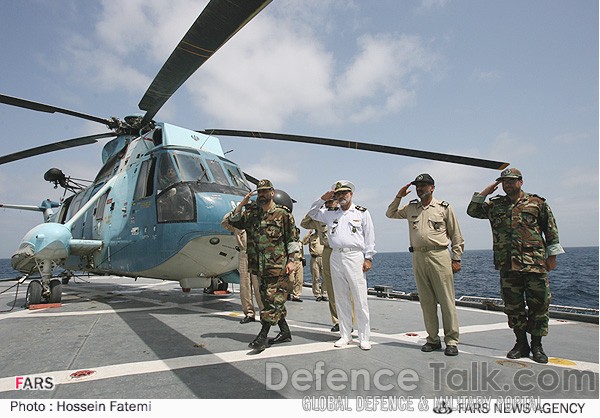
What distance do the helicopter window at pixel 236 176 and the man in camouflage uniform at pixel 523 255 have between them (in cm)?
510

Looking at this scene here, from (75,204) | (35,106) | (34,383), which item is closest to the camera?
(34,383)

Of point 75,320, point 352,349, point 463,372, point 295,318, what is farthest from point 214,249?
point 463,372

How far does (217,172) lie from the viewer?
7.59 metres

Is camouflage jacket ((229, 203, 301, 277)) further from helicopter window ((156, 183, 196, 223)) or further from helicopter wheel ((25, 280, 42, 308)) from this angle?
helicopter wheel ((25, 280, 42, 308))

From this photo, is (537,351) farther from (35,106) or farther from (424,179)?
(35,106)

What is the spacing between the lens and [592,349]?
386 centimetres

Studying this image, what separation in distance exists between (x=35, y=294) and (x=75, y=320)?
8.05 ft

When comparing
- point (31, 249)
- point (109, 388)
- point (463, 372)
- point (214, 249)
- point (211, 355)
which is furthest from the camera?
point (31, 249)

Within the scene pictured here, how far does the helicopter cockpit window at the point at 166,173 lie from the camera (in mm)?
7020

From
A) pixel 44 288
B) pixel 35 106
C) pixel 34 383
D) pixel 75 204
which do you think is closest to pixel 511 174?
pixel 34 383

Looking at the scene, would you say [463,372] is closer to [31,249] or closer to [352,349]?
[352,349]

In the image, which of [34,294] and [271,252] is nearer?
[271,252]

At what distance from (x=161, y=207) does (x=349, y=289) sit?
4236 millimetres

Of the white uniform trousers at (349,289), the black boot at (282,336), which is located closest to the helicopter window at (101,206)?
the black boot at (282,336)
